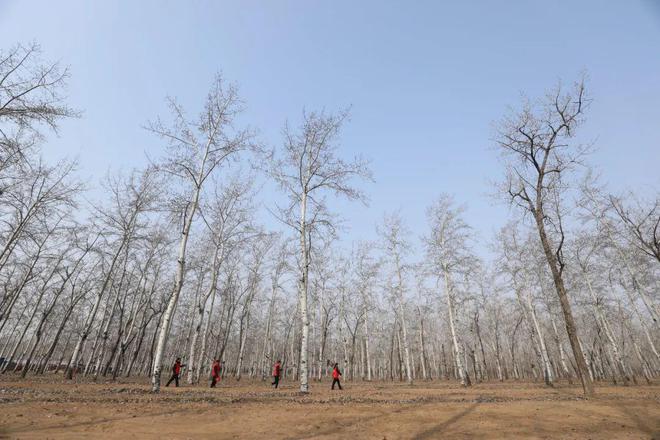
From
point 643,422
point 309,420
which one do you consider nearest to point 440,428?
point 309,420

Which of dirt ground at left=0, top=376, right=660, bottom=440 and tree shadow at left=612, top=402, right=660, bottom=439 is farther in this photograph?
tree shadow at left=612, top=402, right=660, bottom=439

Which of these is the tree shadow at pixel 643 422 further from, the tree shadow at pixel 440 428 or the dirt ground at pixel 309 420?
the tree shadow at pixel 440 428

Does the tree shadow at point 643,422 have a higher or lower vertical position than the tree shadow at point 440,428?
higher

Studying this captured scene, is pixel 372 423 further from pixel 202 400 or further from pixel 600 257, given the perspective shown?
pixel 600 257

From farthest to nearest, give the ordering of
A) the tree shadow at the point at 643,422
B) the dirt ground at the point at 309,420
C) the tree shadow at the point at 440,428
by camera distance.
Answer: the tree shadow at the point at 643,422, the tree shadow at the point at 440,428, the dirt ground at the point at 309,420

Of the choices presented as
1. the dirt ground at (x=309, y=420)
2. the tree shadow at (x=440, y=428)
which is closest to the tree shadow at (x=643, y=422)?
the dirt ground at (x=309, y=420)

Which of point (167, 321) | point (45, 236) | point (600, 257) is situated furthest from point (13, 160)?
point (600, 257)

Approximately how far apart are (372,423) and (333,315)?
1075 inches

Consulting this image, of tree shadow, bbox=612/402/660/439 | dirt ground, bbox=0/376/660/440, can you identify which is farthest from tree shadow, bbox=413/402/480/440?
tree shadow, bbox=612/402/660/439

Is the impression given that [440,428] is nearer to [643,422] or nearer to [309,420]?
[309,420]

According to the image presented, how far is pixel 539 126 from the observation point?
660 inches

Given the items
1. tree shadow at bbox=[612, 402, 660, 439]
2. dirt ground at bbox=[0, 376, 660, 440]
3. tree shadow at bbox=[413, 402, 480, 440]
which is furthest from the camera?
tree shadow at bbox=[612, 402, 660, 439]

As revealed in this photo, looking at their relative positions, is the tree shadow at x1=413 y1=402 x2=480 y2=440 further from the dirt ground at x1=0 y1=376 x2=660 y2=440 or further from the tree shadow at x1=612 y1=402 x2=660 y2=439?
the tree shadow at x1=612 y1=402 x2=660 y2=439

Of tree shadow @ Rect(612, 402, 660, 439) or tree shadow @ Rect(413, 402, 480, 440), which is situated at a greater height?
tree shadow @ Rect(612, 402, 660, 439)
